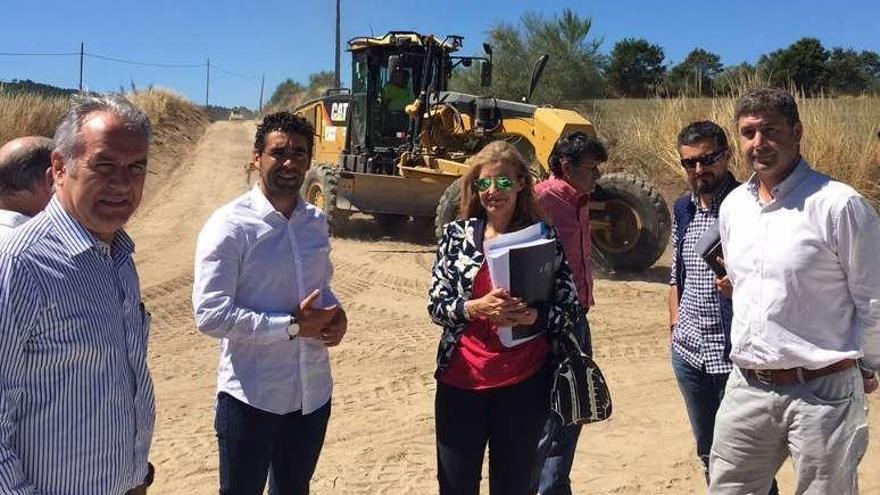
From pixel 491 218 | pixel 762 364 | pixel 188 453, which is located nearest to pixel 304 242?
pixel 491 218

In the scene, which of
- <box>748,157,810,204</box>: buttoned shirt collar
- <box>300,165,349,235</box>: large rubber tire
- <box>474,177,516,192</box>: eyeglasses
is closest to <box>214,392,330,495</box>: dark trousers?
<box>474,177,516,192</box>: eyeglasses

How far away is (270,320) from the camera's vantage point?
252 centimetres

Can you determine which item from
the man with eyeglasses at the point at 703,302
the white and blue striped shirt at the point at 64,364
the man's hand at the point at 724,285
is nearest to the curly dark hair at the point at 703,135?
the man with eyeglasses at the point at 703,302

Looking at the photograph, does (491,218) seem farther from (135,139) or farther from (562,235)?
(135,139)

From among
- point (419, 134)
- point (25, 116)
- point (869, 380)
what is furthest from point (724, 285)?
point (25, 116)

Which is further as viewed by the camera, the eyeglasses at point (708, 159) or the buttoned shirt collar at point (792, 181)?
the eyeglasses at point (708, 159)

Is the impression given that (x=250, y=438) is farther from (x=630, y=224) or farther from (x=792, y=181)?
(x=630, y=224)

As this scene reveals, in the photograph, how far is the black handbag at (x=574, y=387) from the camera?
9.11 ft

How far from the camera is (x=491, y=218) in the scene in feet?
9.73

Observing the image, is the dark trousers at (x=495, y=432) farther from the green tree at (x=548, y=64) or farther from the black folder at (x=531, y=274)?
the green tree at (x=548, y=64)

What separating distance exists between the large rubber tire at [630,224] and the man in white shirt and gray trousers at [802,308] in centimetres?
633

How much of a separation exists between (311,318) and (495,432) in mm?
834

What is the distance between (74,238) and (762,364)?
86.0 inches

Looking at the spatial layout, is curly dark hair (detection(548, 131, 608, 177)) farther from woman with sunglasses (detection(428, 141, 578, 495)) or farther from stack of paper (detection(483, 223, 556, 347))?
stack of paper (detection(483, 223, 556, 347))
